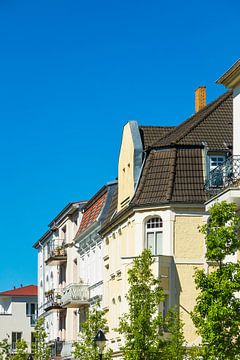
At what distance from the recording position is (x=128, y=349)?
4306cm

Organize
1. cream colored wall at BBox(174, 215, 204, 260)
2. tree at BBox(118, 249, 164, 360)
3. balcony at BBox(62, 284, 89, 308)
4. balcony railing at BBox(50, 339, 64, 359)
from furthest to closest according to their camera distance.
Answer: balcony railing at BBox(50, 339, 64, 359)
balcony at BBox(62, 284, 89, 308)
cream colored wall at BBox(174, 215, 204, 260)
tree at BBox(118, 249, 164, 360)

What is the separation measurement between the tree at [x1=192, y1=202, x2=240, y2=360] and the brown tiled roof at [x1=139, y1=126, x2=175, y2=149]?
960 inches

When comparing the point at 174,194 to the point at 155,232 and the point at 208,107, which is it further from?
the point at 208,107

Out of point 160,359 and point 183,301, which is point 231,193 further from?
point 183,301

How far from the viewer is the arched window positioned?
2169 inches

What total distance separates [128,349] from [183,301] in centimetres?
1088

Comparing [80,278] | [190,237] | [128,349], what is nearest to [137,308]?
[128,349]

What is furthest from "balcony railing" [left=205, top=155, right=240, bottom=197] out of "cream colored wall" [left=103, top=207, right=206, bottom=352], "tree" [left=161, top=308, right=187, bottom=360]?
"cream colored wall" [left=103, top=207, right=206, bottom=352]

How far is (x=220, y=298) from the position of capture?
105 feet

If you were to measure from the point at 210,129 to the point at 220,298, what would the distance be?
24.2 metres

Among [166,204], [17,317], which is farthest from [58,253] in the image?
[17,317]

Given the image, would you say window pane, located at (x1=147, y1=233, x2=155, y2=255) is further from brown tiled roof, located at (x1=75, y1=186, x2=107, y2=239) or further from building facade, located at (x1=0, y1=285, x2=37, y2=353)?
building facade, located at (x1=0, y1=285, x2=37, y2=353)

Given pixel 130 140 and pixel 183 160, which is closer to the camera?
pixel 183 160

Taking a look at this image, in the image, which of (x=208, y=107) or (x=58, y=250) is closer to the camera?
(x=208, y=107)
